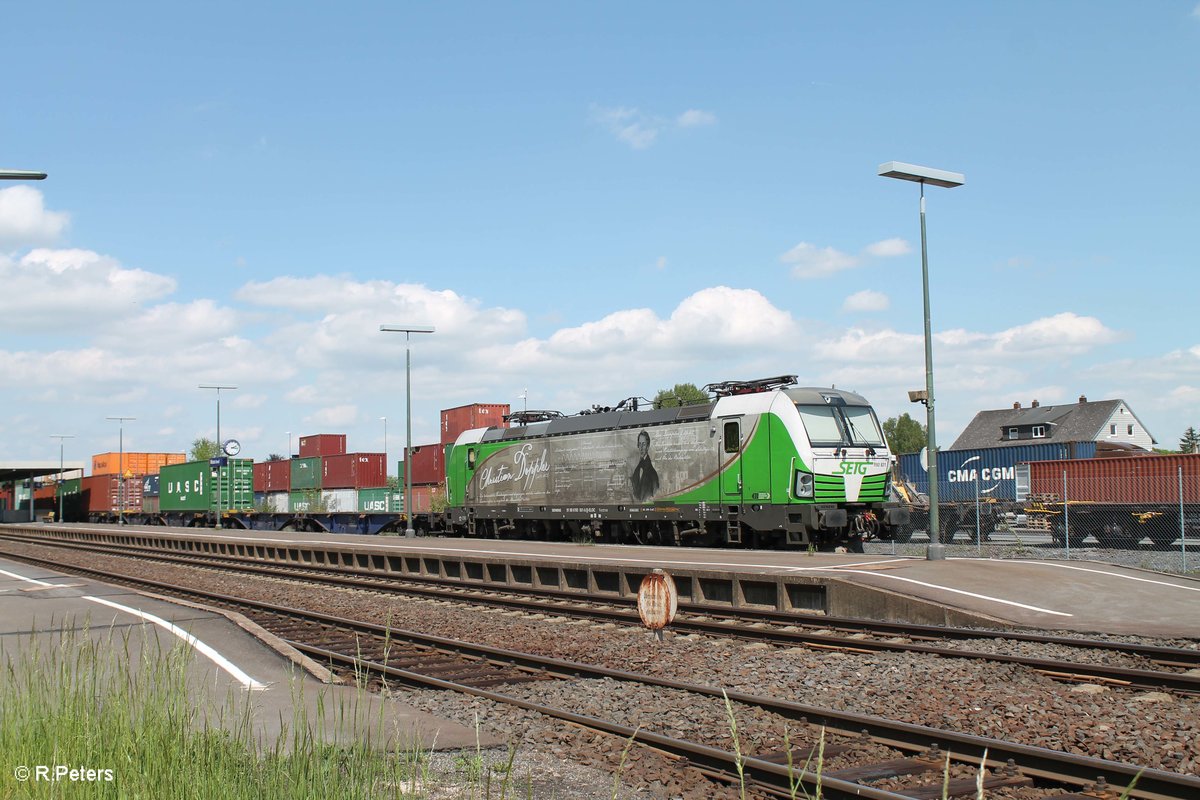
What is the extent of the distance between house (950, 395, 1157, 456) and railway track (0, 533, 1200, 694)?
196 ft

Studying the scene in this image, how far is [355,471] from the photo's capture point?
187ft

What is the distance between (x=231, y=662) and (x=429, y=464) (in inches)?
1672

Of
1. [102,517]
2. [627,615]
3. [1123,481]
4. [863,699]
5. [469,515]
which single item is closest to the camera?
[863,699]

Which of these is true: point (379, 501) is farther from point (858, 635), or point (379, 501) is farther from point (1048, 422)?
point (1048, 422)

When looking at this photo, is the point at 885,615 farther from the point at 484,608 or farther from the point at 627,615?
the point at 484,608

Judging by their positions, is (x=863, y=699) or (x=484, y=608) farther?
(x=484, y=608)

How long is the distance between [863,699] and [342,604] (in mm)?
12377

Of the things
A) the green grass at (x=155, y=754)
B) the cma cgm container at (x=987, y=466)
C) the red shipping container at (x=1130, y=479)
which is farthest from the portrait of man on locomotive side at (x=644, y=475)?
the green grass at (x=155, y=754)

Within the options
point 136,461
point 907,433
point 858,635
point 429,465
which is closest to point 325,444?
point 429,465

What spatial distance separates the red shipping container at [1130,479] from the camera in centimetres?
2986

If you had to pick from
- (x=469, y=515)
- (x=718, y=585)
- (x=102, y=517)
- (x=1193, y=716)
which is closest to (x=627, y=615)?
(x=718, y=585)

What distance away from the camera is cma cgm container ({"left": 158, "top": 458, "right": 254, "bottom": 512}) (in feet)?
180

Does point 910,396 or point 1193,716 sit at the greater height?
point 910,396

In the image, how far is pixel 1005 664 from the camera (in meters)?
10.8
